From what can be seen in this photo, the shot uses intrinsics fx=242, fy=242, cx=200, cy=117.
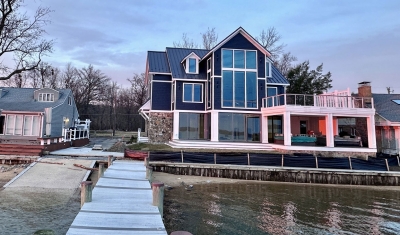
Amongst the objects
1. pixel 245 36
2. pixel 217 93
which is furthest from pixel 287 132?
pixel 245 36

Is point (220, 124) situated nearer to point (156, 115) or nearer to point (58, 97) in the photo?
point (156, 115)

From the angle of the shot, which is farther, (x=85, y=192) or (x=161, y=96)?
(x=161, y=96)

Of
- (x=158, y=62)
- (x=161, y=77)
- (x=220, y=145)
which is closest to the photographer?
(x=220, y=145)

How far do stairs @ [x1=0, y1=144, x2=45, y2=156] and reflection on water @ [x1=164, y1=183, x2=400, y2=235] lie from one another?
962cm

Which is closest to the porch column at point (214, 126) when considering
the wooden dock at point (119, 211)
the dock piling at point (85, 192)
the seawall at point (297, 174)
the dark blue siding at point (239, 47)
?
the dark blue siding at point (239, 47)

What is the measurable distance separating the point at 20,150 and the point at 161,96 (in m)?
11.1

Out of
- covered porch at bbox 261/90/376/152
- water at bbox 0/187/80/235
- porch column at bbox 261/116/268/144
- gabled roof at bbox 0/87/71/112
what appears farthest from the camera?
gabled roof at bbox 0/87/71/112

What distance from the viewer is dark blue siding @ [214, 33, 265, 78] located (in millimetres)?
20112

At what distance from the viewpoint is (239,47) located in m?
20.4

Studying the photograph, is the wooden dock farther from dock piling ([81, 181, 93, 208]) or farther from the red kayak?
the red kayak

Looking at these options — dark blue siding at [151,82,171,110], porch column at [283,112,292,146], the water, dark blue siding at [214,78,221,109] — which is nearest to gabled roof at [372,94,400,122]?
porch column at [283,112,292,146]

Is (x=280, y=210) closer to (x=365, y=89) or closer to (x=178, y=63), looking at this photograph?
(x=178, y=63)

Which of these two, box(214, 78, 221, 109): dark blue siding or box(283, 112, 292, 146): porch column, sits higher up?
box(214, 78, 221, 109): dark blue siding

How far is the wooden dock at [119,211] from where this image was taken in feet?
16.7
